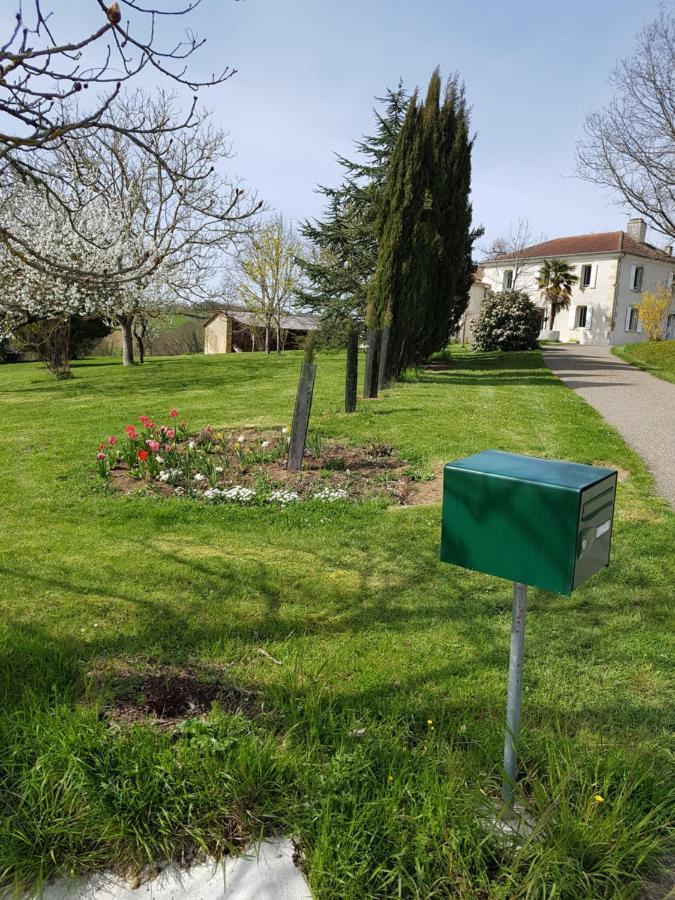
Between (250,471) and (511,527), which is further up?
(511,527)

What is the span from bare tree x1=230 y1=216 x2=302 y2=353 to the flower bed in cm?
2542

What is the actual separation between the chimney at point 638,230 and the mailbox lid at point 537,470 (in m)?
47.6

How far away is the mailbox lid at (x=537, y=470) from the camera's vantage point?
5.80 feet

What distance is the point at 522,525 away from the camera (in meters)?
1.80

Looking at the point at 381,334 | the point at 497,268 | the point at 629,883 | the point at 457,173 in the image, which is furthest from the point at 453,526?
the point at 497,268

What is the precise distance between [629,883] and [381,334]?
1116 centimetres

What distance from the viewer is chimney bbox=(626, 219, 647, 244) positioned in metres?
43.1

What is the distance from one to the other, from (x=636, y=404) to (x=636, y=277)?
109ft

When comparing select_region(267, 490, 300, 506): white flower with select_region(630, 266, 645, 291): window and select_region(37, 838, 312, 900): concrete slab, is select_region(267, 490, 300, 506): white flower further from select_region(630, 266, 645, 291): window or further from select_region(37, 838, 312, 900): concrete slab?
select_region(630, 266, 645, 291): window

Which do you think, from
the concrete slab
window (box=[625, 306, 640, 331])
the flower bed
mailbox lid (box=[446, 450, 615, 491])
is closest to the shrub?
window (box=[625, 306, 640, 331])

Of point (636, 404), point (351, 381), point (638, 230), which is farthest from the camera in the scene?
point (638, 230)

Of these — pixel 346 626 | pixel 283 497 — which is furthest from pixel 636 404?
pixel 346 626

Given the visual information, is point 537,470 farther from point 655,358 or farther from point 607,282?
point 607,282

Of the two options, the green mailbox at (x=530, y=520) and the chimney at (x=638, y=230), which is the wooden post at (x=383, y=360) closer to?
the green mailbox at (x=530, y=520)
